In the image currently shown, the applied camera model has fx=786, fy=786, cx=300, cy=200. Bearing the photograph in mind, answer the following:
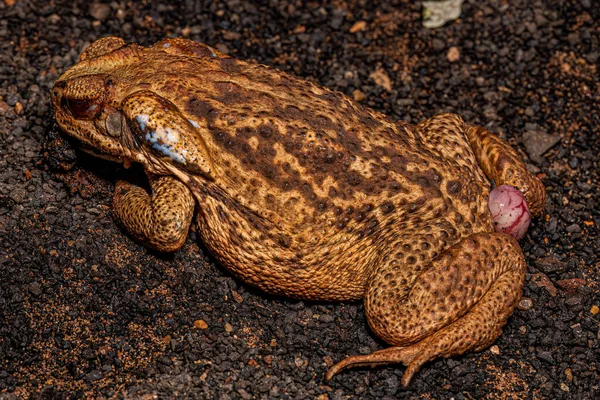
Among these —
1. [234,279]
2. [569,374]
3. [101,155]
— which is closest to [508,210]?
[569,374]

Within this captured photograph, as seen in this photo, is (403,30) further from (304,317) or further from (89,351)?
(89,351)

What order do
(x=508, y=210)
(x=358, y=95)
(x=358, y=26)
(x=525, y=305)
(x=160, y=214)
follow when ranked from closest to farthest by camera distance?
1. (x=160, y=214)
2. (x=508, y=210)
3. (x=525, y=305)
4. (x=358, y=95)
5. (x=358, y=26)

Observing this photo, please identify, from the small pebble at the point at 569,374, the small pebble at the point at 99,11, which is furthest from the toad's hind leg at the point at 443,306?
the small pebble at the point at 99,11

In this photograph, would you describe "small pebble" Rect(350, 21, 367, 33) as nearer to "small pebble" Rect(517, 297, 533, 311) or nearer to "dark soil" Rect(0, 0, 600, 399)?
"dark soil" Rect(0, 0, 600, 399)

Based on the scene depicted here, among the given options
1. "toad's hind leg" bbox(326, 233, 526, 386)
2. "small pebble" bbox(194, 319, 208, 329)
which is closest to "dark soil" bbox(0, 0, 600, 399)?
"small pebble" bbox(194, 319, 208, 329)

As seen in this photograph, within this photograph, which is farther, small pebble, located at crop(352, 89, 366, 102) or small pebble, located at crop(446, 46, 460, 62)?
small pebble, located at crop(446, 46, 460, 62)

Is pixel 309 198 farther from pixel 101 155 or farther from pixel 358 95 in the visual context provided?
pixel 358 95

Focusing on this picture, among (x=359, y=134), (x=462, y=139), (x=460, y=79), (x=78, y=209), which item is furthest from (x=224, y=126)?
(x=460, y=79)
